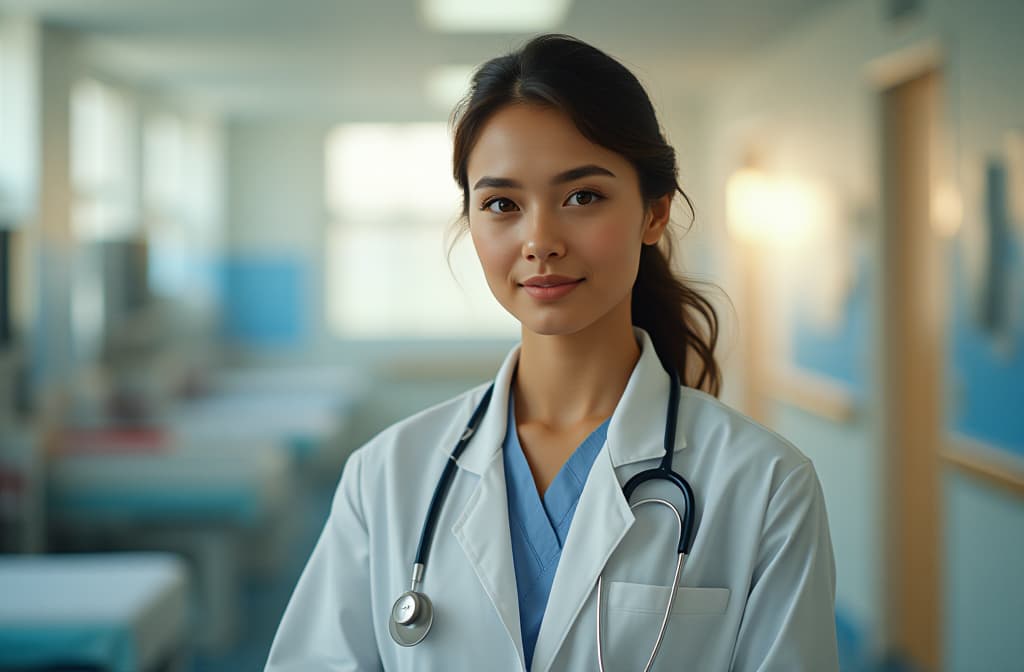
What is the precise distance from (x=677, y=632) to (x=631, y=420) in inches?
9.5

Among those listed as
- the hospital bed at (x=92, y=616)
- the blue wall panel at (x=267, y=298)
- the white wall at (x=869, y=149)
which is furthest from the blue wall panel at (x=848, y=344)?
the blue wall panel at (x=267, y=298)

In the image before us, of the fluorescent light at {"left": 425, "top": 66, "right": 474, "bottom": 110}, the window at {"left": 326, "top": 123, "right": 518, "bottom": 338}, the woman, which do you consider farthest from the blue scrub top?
the window at {"left": 326, "top": 123, "right": 518, "bottom": 338}

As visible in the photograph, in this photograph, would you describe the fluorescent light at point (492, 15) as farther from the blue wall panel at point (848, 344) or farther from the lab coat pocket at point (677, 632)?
the lab coat pocket at point (677, 632)

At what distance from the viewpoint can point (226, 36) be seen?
16.5 feet

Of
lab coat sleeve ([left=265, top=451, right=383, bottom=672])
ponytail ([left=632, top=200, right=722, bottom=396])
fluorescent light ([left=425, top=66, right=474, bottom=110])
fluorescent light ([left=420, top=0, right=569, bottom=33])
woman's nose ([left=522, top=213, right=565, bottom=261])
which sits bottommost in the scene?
lab coat sleeve ([left=265, top=451, right=383, bottom=672])

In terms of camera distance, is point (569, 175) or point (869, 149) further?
point (869, 149)

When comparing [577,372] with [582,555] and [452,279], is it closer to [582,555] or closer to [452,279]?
[582,555]

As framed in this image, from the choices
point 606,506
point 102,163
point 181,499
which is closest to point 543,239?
point 606,506

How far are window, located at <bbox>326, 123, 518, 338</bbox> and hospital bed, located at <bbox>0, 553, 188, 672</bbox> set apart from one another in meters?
5.38

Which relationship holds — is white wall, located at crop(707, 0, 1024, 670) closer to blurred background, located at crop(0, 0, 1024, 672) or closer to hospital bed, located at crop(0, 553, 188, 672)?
blurred background, located at crop(0, 0, 1024, 672)

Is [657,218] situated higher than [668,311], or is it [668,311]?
[657,218]

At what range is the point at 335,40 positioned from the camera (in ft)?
16.9

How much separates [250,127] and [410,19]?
11.9 feet

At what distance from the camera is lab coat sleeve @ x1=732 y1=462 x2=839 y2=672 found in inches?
41.3
